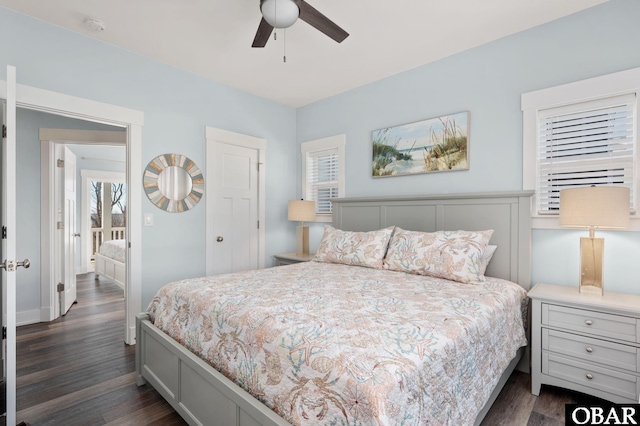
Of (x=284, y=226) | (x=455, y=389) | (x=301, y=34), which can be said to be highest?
(x=301, y=34)

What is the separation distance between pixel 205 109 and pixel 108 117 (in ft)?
3.27

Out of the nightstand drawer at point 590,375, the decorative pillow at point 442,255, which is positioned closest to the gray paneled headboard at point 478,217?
the decorative pillow at point 442,255

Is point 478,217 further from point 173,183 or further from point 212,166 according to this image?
point 173,183

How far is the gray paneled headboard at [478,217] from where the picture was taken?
2.48m

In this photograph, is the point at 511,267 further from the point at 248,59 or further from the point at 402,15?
the point at 248,59

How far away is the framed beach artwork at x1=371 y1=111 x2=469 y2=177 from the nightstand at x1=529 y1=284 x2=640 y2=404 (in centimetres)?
139

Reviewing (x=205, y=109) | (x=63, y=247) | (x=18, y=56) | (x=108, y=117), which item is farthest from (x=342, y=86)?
(x=63, y=247)

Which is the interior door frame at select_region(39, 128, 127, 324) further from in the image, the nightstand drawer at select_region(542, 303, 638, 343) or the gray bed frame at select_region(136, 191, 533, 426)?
→ the nightstand drawer at select_region(542, 303, 638, 343)

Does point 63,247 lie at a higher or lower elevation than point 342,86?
lower

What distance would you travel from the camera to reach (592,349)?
1.91 m

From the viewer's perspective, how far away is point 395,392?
3.22 ft

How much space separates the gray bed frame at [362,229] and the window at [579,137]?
0.24 meters

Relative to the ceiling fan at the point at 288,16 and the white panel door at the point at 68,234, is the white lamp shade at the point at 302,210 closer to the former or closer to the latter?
the ceiling fan at the point at 288,16

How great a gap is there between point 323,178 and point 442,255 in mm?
2190
